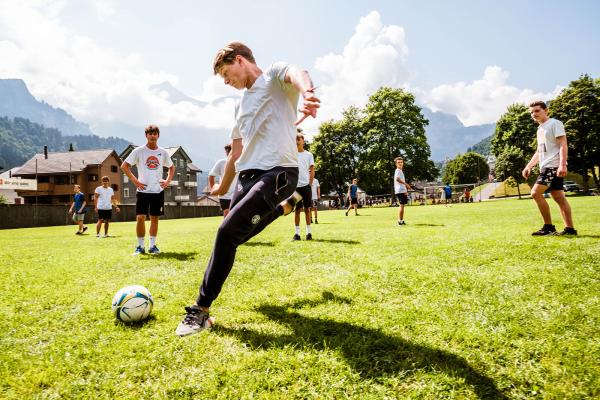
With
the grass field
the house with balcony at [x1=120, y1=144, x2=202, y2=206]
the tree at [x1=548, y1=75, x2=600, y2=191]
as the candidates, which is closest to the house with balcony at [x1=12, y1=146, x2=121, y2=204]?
the house with balcony at [x1=120, y1=144, x2=202, y2=206]

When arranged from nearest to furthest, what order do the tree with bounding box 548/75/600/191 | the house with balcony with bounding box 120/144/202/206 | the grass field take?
→ 1. the grass field
2. the tree with bounding box 548/75/600/191
3. the house with balcony with bounding box 120/144/202/206

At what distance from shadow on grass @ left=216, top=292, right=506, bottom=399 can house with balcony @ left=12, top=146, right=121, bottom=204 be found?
65.0 meters

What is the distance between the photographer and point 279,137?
333 centimetres

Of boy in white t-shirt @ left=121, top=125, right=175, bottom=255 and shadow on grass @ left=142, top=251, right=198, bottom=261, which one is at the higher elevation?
boy in white t-shirt @ left=121, top=125, right=175, bottom=255

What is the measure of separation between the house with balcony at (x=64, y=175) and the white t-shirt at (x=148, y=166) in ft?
192

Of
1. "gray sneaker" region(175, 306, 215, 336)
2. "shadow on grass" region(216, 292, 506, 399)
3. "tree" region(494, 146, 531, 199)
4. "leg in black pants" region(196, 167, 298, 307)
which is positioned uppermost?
"tree" region(494, 146, 531, 199)

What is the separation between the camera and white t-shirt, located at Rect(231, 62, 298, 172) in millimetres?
3288

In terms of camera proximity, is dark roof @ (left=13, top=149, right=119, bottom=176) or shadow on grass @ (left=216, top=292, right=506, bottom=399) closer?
shadow on grass @ (left=216, top=292, right=506, bottom=399)

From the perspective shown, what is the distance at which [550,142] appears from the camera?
7.52 m

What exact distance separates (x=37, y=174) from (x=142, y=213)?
6767 cm

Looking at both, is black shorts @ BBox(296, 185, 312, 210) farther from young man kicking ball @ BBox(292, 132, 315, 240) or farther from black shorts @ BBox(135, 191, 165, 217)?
black shorts @ BBox(135, 191, 165, 217)

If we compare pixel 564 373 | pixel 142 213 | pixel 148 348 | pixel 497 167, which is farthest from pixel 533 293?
pixel 497 167

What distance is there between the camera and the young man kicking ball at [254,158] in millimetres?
3082

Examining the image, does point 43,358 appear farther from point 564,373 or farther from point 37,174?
point 37,174
